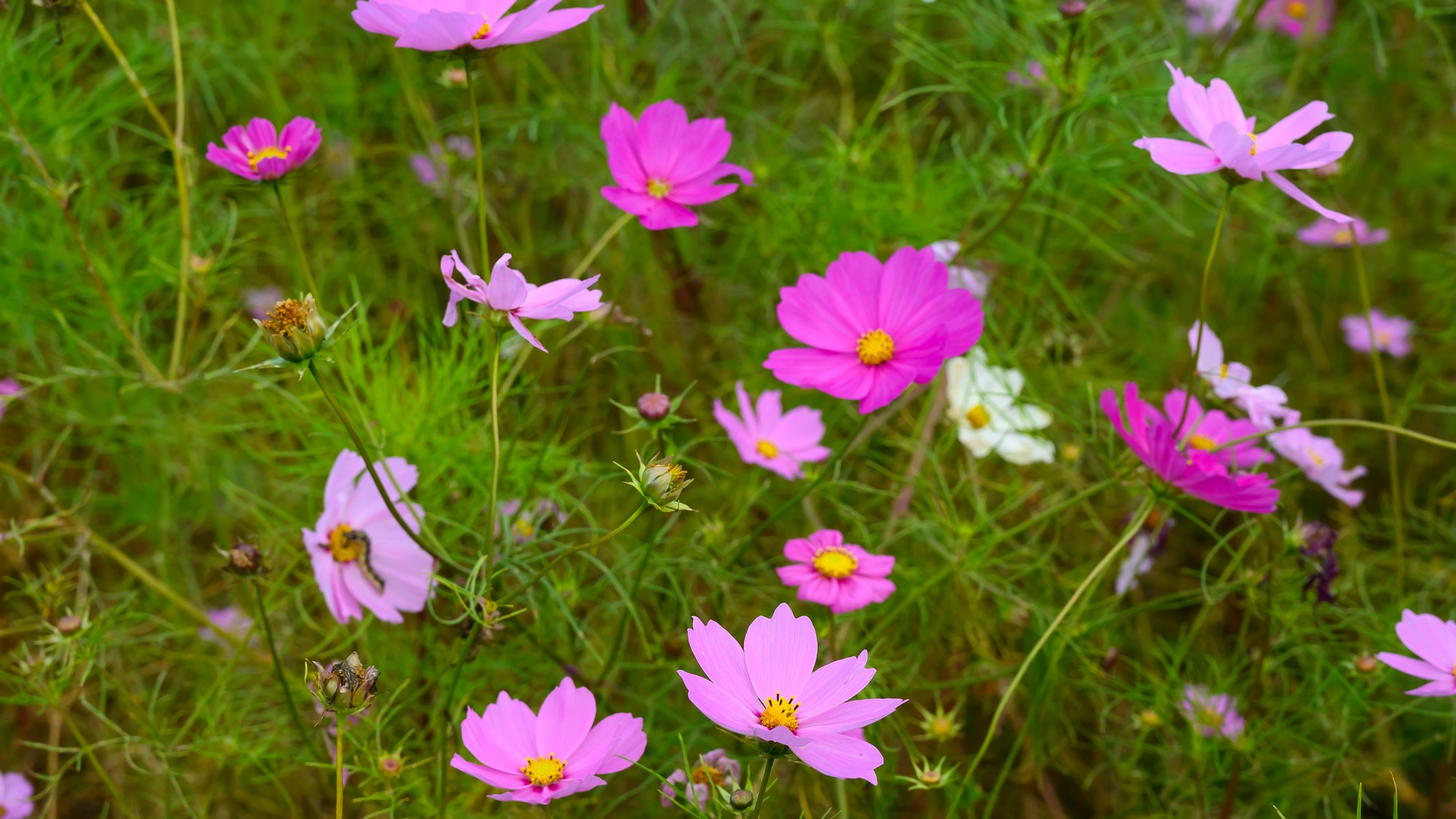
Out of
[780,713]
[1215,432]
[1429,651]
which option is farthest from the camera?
[1215,432]

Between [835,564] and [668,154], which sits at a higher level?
[668,154]

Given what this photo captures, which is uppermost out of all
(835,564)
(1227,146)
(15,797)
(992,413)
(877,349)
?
(1227,146)

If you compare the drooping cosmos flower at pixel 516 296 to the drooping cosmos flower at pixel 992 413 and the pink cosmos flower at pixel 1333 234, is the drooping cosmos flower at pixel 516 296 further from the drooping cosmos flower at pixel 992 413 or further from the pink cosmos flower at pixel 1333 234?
the pink cosmos flower at pixel 1333 234

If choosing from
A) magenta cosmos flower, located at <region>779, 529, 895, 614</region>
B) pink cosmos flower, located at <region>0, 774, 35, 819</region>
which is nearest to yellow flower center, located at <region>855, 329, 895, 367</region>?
magenta cosmos flower, located at <region>779, 529, 895, 614</region>

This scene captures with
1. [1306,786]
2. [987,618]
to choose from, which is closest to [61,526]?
[987,618]

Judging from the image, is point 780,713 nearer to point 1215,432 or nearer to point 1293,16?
point 1215,432

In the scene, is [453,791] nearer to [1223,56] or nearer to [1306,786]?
[1306,786]

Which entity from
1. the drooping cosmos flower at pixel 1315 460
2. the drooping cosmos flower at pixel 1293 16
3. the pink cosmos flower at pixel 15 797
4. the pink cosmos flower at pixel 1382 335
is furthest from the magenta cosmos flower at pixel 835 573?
the drooping cosmos flower at pixel 1293 16

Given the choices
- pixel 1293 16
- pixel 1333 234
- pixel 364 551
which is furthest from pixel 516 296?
pixel 1293 16
